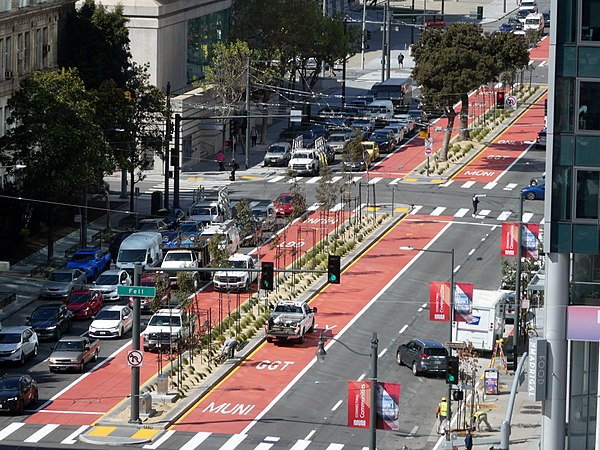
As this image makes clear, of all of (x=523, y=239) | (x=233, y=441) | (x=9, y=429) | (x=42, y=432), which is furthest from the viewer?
(x=523, y=239)

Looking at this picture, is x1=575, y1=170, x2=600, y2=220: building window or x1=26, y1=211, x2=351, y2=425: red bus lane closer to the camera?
x1=575, y1=170, x2=600, y2=220: building window

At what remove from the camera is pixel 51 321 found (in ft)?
312

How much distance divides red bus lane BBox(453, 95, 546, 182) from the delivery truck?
39313mm

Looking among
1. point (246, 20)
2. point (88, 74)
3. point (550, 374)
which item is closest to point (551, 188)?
point (550, 374)

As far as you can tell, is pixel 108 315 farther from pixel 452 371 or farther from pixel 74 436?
pixel 452 371

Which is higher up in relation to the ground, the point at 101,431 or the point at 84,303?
the point at 84,303

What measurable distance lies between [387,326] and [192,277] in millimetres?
10785

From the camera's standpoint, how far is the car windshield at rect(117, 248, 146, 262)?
106 meters

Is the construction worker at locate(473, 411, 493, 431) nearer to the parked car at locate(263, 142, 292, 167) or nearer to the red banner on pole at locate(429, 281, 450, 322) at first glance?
the red banner on pole at locate(429, 281, 450, 322)

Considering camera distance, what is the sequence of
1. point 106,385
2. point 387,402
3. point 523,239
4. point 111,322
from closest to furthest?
point 387,402, point 106,385, point 523,239, point 111,322

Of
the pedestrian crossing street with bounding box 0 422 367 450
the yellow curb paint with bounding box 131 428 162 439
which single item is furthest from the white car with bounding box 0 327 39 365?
the yellow curb paint with bounding box 131 428 162 439

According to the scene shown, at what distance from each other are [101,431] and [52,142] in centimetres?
3172

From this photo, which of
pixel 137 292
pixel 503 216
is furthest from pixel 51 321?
pixel 503 216

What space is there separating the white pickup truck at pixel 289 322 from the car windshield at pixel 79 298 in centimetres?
1042
